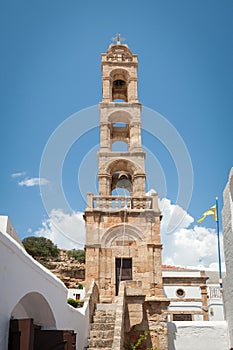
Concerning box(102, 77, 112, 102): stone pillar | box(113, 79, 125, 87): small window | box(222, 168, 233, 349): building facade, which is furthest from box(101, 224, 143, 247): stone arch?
box(113, 79, 125, 87): small window

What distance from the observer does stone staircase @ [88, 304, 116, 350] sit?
10.4 m

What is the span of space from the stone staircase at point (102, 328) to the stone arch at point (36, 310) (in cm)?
410

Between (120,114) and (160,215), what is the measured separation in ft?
20.6

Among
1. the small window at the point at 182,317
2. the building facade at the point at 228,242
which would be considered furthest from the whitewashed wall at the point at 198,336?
the small window at the point at 182,317

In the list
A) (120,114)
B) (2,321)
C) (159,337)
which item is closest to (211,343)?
(159,337)

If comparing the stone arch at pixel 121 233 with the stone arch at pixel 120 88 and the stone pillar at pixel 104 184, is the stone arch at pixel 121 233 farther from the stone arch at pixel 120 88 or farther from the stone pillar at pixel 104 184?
the stone arch at pixel 120 88

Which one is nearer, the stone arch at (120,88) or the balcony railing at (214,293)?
the stone arch at (120,88)

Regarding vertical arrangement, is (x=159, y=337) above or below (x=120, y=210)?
below

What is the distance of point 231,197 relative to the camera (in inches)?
317

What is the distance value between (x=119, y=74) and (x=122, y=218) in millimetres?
9009

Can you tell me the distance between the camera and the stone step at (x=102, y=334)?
35.8 feet

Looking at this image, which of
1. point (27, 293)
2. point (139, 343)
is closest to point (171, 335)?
point (139, 343)

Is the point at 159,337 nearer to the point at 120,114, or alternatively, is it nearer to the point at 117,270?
the point at 117,270

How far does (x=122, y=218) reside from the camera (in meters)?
16.5
